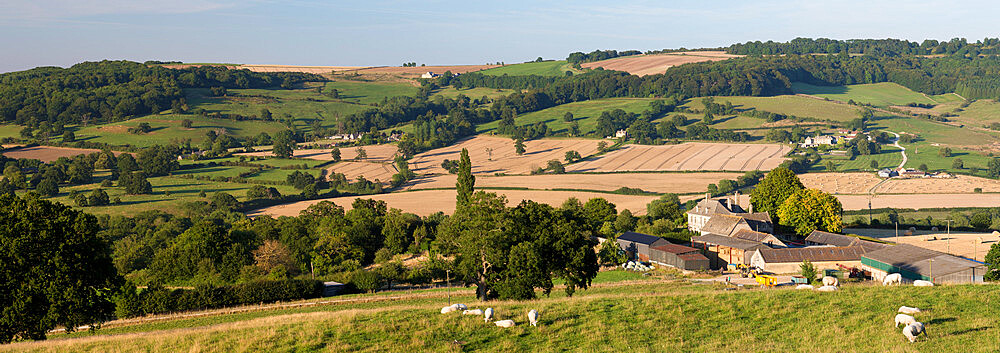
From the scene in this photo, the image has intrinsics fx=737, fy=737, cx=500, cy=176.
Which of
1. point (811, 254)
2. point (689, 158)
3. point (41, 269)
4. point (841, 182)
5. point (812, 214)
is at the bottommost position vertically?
point (841, 182)

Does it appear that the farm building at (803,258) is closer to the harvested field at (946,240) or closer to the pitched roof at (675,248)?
the pitched roof at (675,248)

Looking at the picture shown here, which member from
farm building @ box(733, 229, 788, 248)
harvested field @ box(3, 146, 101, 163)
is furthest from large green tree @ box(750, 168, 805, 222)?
harvested field @ box(3, 146, 101, 163)

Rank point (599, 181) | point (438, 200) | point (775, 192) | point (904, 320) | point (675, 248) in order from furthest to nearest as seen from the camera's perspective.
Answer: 1. point (599, 181)
2. point (438, 200)
3. point (775, 192)
4. point (675, 248)
5. point (904, 320)

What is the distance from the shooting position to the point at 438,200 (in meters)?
109

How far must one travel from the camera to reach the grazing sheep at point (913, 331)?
2286 cm

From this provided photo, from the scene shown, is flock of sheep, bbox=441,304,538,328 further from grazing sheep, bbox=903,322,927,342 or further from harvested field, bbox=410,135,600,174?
harvested field, bbox=410,135,600,174

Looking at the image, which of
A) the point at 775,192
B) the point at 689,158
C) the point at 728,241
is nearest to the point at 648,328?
the point at 728,241

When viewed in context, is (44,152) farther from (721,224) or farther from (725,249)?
(725,249)

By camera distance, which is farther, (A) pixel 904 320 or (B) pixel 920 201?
(B) pixel 920 201

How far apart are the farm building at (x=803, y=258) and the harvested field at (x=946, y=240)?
1015 cm

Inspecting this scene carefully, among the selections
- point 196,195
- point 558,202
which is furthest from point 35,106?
point 558,202

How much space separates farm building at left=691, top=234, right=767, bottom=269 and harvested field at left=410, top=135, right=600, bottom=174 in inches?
2726

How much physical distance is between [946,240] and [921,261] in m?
18.8

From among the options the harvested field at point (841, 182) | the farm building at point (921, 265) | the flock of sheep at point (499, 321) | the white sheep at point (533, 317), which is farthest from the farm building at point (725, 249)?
the harvested field at point (841, 182)
